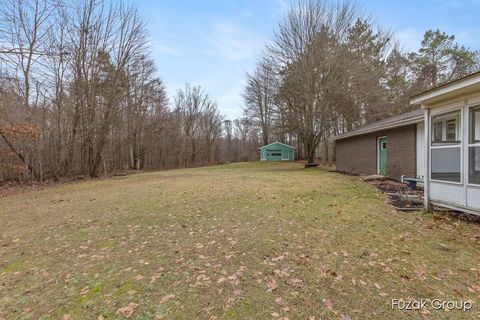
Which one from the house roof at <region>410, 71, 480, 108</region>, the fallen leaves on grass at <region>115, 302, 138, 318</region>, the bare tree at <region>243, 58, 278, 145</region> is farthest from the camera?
the bare tree at <region>243, 58, 278, 145</region>

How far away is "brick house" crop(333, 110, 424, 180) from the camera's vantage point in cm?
948

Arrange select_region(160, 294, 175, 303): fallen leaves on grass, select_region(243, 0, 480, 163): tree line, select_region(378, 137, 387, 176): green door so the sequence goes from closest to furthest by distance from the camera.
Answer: select_region(160, 294, 175, 303): fallen leaves on grass
select_region(378, 137, 387, 176): green door
select_region(243, 0, 480, 163): tree line

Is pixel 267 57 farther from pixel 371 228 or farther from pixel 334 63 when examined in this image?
pixel 371 228

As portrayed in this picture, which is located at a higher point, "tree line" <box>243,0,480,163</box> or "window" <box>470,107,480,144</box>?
"tree line" <box>243,0,480,163</box>

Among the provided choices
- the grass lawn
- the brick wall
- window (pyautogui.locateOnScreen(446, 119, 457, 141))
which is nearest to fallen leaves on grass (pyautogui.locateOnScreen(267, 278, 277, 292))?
the grass lawn

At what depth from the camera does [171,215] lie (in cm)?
581

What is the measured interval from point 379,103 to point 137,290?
908 inches

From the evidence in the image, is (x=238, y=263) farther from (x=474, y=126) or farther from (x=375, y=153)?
(x=375, y=153)

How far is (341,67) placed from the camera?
1756 cm

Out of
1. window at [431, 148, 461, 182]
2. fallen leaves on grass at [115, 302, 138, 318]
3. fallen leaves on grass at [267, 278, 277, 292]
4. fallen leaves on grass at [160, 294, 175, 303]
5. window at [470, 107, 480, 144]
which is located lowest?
fallen leaves on grass at [115, 302, 138, 318]

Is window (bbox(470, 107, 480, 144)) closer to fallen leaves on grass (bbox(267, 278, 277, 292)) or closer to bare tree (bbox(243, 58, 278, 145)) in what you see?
fallen leaves on grass (bbox(267, 278, 277, 292))

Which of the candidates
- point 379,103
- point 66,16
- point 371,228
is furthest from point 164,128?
point 371,228

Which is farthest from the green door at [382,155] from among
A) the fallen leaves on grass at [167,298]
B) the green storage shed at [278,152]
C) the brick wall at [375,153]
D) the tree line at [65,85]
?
the green storage shed at [278,152]

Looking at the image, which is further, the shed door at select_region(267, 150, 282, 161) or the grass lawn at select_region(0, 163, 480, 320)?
the shed door at select_region(267, 150, 282, 161)
